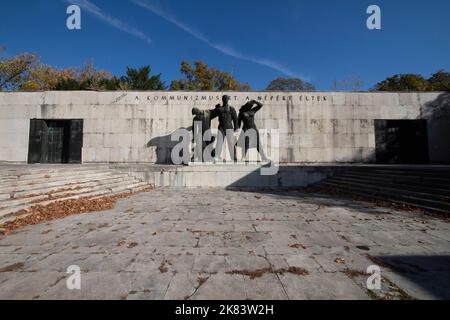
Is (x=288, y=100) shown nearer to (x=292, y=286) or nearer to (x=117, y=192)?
(x=117, y=192)

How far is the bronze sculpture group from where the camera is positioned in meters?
12.5

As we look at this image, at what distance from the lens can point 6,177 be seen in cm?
630

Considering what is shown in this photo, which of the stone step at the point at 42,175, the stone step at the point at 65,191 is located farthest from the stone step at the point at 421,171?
the stone step at the point at 42,175

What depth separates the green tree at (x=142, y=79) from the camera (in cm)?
2851

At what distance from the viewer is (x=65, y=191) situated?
7.08m

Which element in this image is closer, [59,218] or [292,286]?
[292,286]

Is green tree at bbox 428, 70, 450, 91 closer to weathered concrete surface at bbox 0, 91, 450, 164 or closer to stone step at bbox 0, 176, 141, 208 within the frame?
weathered concrete surface at bbox 0, 91, 450, 164

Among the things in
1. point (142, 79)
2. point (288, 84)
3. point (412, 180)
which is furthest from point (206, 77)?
point (412, 180)

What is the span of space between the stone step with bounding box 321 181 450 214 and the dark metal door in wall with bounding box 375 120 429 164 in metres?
8.32

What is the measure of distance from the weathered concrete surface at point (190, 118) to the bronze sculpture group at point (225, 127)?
11.1 ft

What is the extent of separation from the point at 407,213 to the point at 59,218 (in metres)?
8.72

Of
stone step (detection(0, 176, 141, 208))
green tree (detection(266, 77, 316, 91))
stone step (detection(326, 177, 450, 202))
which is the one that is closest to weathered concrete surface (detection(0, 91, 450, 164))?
stone step (detection(326, 177, 450, 202))

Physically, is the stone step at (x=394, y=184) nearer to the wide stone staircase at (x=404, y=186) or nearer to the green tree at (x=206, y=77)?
the wide stone staircase at (x=404, y=186)
